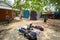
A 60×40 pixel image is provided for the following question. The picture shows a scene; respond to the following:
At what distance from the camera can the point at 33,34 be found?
1021 centimetres

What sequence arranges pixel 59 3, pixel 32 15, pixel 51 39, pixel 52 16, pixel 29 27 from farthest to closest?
pixel 52 16 < pixel 32 15 < pixel 59 3 < pixel 29 27 < pixel 51 39

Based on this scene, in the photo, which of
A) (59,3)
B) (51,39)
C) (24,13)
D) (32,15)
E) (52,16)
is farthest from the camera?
(24,13)

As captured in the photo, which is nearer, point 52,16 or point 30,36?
point 30,36

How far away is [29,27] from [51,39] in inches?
91.0

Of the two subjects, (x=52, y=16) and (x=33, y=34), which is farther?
(x=52, y=16)

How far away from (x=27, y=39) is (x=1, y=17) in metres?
14.8

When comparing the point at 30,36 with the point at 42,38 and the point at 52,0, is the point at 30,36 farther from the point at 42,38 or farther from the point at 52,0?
the point at 52,0

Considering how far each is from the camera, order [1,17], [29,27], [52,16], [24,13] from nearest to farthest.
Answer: [29,27], [1,17], [52,16], [24,13]

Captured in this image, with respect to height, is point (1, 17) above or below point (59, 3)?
below

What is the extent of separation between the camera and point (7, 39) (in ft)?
35.6

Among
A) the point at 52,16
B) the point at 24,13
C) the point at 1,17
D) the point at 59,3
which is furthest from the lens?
the point at 24,13

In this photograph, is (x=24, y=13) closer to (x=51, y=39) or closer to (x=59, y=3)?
(x=59, y=3)

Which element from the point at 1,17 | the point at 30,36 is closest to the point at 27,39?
the point at 30,36

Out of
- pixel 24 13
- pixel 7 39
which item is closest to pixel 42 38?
pixel 7 39
